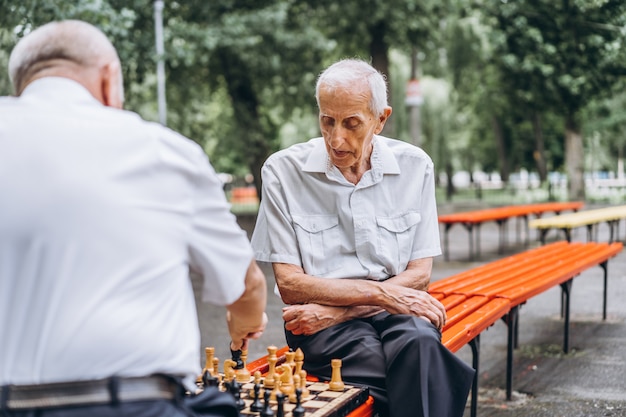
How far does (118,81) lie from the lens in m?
1.79

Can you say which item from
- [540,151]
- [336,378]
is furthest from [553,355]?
[540,151]

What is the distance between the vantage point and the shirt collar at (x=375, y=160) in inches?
125

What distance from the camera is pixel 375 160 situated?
10.7 feet

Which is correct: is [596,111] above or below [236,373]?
above

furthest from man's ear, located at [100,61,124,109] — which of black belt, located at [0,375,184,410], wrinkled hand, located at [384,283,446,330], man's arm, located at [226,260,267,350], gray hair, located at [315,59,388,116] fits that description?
wrinkled hand, located at [384,283,446,330]

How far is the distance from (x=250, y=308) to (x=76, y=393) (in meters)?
0.60

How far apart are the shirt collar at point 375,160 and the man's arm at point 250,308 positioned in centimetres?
109

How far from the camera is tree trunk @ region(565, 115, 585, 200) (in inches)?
1005

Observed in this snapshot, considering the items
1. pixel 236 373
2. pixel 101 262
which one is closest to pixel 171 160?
pixel 101 262

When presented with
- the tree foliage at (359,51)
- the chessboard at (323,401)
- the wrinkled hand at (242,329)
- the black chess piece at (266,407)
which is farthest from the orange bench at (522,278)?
the tree foliage at (359,51)

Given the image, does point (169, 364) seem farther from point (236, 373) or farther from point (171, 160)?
point (236, 373)

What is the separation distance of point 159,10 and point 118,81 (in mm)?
14342

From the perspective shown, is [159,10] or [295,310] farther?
[159,10]

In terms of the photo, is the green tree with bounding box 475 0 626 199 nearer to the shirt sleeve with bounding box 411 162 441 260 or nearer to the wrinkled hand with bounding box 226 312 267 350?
the shirt sleeve with bounding box 411 162 441 260
